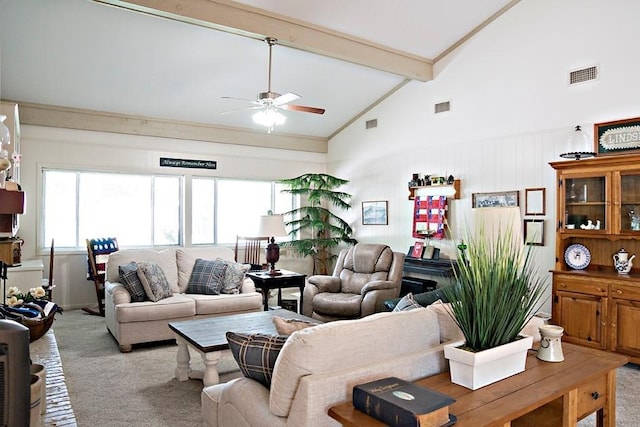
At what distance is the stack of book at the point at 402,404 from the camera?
1.38 metres

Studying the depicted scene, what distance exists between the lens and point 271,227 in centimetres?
553

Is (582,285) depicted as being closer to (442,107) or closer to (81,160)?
(442,107)

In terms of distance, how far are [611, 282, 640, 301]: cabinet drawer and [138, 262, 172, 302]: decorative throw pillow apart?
431cm

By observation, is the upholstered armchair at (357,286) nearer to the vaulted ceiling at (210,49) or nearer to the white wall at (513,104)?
the white wall at (513,104)

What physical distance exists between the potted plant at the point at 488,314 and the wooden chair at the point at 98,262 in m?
5.14

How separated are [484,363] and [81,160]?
20.6 ft

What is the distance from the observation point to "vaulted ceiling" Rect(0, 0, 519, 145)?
182 inches

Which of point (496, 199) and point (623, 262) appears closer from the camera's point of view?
point (623, 262)

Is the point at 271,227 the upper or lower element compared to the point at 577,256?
upper

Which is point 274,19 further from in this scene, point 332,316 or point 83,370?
point 83,370

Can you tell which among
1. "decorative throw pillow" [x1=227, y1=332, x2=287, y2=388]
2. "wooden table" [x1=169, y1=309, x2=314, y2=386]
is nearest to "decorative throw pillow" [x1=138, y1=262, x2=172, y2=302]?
"wooden table" [x1=169, y1=309, x2=314, y2=386]

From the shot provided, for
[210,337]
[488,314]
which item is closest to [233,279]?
[210,337]

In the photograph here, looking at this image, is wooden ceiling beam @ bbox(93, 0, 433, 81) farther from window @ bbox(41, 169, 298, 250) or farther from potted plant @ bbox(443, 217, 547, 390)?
potted plant @ bbox(443, 217, 547, 390)

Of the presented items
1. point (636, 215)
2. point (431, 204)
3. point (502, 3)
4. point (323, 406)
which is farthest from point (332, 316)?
point (502, 3)
